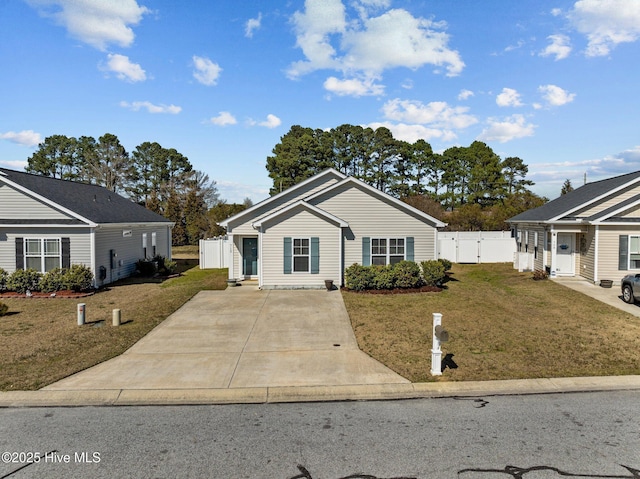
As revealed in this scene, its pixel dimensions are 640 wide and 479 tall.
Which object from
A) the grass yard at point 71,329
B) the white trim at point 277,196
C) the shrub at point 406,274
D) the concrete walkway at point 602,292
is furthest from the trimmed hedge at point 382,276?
the concrete walkway at point 602,292

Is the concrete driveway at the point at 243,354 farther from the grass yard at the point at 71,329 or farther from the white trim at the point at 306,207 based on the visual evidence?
the white trim at the point at 306,207

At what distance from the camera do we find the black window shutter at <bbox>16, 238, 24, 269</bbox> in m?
18.6

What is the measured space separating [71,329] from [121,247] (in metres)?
11.2

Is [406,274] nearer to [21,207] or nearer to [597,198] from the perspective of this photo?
[597,198]

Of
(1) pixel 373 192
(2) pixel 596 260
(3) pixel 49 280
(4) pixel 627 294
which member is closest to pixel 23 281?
(3) pixel 49 280

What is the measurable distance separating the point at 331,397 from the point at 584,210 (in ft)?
64.9

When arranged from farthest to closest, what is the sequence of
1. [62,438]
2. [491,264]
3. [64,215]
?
[491,264] < [64,215] < [62,438]

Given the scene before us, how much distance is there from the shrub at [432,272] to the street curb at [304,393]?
10.7 m

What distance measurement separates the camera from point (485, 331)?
1189cm

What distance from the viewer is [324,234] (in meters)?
19.1

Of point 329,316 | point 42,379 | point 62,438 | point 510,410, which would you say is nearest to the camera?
point 62,438

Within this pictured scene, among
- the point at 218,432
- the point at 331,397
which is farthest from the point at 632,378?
the point at 218,432

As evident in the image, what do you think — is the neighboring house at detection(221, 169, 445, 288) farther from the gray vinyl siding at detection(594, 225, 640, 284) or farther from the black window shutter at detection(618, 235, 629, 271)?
the black window shutter at detection(618, 235, 629, 271)

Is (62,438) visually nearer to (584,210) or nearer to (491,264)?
(584,210)
